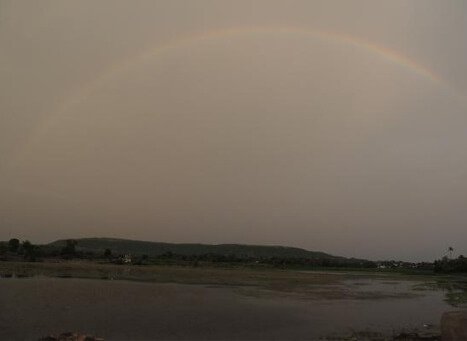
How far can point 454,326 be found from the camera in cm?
1812

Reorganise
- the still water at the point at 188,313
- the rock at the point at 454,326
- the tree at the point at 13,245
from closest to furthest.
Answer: the rock at the point at 454,326
the still water at the point at 188,313
the tree at the point at 13,245

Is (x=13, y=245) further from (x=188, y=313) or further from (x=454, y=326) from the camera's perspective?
(x=454, y=326)

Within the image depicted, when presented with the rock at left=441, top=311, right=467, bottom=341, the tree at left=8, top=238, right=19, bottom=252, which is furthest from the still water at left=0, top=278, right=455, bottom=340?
the tree at left=8, top=238, right=19, bottom=252

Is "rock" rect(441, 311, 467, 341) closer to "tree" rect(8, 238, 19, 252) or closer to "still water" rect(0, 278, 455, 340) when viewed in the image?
"still water" rect(0, 278, 455, 340)

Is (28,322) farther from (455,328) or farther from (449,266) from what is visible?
(449,266)

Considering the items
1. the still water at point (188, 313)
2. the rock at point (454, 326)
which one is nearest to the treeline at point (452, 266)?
the still water at point (188, 313)

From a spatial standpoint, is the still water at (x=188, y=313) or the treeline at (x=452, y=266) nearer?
the still water at (x=188, y=313)

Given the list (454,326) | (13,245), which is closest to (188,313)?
(454,326)

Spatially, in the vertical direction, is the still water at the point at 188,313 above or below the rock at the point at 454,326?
below

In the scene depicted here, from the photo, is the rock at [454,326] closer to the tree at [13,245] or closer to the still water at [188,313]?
the still water at [188,313]

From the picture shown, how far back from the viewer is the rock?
17844 millimetres

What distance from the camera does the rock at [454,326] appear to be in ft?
58.5

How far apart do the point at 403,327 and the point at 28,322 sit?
1840 centimetres

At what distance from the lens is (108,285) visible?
46688 millimetres
